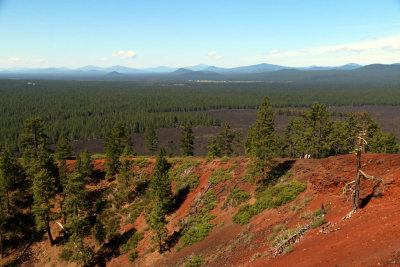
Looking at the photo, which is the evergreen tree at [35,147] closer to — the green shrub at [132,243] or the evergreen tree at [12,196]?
the evergreen tree at [12,196]

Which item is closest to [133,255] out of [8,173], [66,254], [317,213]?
[66,254]

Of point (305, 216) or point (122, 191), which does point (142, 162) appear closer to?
point (122, 191)

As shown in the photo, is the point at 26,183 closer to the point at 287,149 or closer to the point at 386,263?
the point at 386,263

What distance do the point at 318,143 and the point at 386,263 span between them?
1506 inches

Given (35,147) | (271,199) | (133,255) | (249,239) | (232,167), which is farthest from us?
(35,147)

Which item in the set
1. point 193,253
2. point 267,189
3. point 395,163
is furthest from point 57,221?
point 395,163

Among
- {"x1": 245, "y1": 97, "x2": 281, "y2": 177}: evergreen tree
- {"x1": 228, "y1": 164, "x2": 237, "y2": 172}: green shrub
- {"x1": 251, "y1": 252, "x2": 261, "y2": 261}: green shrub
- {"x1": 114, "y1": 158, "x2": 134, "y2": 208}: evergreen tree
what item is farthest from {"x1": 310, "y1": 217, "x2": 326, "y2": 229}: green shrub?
{"x1": 114, "y1": 158, "x2": 134, "y2": 208}: evergreen tree

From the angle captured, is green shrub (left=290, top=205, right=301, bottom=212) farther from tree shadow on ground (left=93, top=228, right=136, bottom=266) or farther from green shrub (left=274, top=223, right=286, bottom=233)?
tree shadow on ground (left=93, top=228, right=136, bottom=266)

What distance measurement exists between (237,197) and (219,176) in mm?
6904

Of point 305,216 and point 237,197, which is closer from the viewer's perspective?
point 305,216

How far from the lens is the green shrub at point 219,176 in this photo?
38.3 meters

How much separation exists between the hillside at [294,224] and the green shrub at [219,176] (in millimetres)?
358

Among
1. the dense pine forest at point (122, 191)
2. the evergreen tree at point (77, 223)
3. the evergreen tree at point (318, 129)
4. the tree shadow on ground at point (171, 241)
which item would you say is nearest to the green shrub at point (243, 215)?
the dense pine forest at point (122, 191)

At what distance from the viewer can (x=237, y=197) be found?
3278cm
